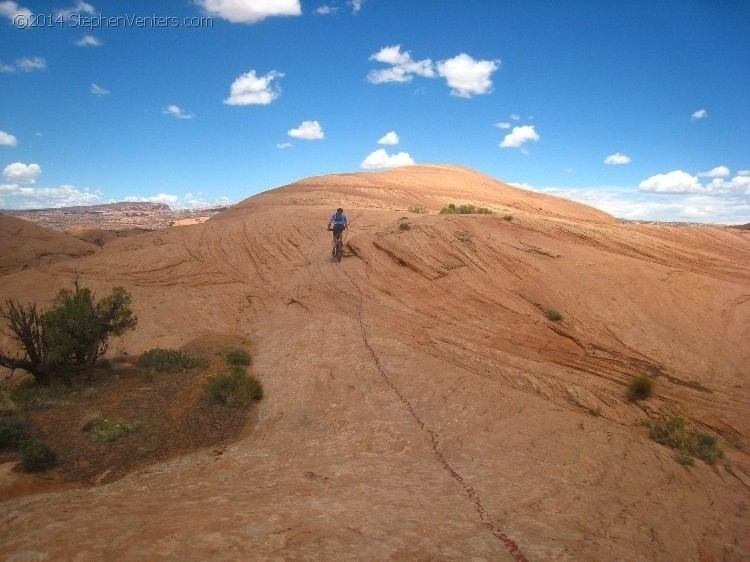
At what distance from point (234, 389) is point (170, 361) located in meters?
2.78

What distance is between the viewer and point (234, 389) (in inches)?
368

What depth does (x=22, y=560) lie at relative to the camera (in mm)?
3719

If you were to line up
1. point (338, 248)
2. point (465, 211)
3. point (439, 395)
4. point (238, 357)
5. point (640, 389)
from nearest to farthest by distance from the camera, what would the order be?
point (439, 395), point (640, 389), point (238, 357), point (338, 248), point (465, 211)

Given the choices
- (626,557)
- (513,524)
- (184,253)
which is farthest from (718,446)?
(184,253)

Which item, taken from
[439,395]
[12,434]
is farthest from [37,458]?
[439,395]

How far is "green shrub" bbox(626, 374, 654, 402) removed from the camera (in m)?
9.29

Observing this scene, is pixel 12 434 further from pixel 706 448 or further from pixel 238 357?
pixel 706 448

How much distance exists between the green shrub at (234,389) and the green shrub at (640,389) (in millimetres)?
7544

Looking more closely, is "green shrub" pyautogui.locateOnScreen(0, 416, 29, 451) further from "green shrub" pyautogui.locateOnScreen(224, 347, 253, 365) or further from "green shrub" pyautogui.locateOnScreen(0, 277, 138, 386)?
"green shrub" pyautogui.locateOnScreen(224, 347, 253, 365)

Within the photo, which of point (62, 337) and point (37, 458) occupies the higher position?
point (62, 337)

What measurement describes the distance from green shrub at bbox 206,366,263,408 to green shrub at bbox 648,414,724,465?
24.6ft

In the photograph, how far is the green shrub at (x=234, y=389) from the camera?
9.18 metres

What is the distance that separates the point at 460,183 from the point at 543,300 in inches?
1277

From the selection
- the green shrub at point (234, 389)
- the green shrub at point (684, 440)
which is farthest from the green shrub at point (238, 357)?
the green shrub at point (684, 440)
